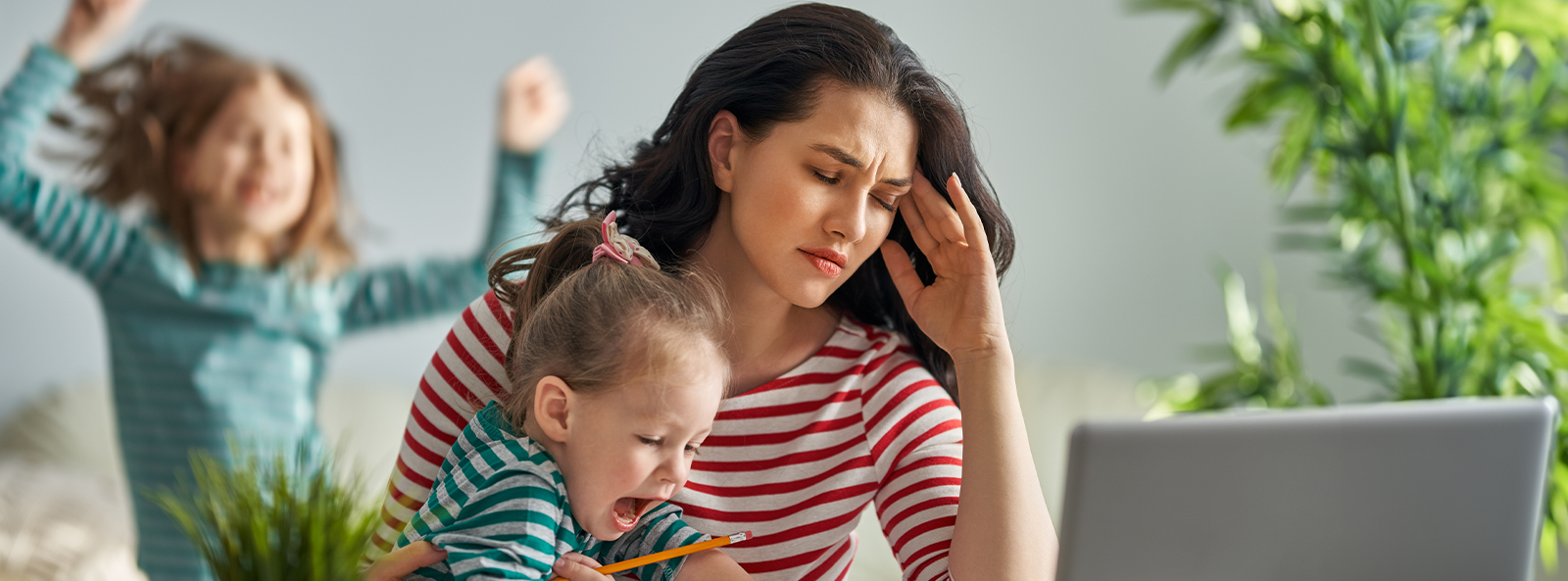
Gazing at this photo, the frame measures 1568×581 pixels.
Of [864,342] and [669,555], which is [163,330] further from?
[669,555]

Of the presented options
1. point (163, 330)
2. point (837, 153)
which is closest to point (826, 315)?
point (837, 153)

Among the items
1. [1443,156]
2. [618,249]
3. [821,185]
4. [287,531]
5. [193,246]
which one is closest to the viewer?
[287,531]

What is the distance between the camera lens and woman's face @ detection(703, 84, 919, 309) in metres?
1.10

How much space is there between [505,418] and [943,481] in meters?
0.47

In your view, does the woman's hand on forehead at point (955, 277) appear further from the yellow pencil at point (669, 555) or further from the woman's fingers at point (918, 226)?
the yellow pencil at point (669, 555)

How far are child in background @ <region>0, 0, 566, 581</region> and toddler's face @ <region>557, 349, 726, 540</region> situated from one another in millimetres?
1230

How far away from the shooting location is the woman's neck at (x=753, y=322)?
4.03ft

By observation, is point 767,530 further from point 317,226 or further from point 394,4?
point 394,4

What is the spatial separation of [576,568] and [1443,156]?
81.9 inches

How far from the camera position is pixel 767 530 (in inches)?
48.0

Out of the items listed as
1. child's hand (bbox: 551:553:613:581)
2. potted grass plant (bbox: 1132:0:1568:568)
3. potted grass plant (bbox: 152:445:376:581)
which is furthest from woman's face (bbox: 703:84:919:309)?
potted grass plant (bbox: 1132:0:1568:568)

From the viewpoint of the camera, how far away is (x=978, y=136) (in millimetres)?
2430

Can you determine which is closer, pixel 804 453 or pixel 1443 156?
pixel 804 453

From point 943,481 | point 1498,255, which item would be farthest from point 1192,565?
point 1498,255
